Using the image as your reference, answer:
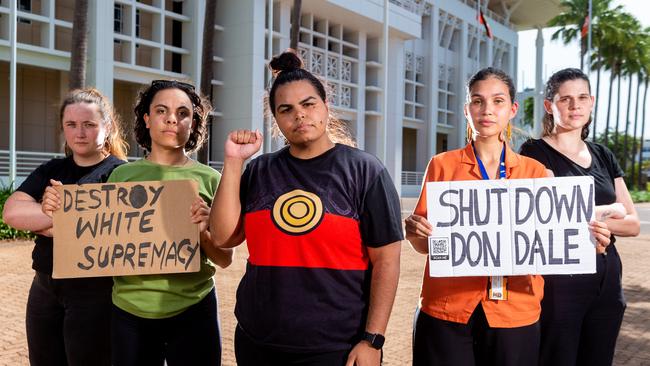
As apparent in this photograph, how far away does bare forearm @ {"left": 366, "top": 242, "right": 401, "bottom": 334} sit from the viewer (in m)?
2.27

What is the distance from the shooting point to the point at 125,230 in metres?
2.86

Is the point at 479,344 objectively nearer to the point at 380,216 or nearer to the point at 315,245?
the point at 380,216

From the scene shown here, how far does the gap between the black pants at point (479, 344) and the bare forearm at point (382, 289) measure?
41 cm

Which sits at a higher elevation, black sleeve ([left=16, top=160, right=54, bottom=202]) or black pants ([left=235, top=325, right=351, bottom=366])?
black sleeve ([left=16, top=160, right=54, bottom=202])

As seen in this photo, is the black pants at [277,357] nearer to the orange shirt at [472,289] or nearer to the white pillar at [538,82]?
the orange shirt at [472,289]

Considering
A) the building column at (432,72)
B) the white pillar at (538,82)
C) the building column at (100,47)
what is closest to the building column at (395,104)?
the building column at (432,72)

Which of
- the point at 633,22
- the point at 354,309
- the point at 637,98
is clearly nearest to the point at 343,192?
the point at 354,309

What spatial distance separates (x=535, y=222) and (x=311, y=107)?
109 cm

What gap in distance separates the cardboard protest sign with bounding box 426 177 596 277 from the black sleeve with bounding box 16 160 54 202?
1.86 meters

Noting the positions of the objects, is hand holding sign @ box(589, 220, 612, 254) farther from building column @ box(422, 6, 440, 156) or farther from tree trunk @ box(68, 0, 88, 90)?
building column @ box(422, 6, 440, 156)

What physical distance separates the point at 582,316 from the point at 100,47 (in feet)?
66.9

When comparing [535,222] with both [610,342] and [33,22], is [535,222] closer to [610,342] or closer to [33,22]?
[610,342]

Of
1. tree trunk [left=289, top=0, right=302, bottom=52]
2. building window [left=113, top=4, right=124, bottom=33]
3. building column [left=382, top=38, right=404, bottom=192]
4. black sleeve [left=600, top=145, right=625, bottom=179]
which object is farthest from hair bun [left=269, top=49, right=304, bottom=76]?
building column [left=382, top=38, right=404, bottom=192]

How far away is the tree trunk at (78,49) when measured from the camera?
14500 millimetres
